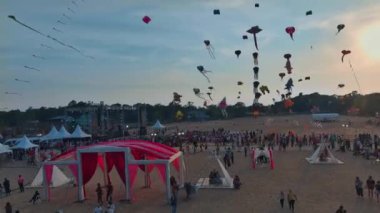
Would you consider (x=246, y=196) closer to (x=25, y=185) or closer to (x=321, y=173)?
(x=321, y=173)

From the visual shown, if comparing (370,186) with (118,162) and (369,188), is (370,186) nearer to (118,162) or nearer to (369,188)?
(369,188)

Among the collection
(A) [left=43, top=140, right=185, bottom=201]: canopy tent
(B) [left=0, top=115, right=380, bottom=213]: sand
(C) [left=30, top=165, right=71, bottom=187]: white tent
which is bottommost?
(B) [left=0, top=115, right=380, bottom=213]: sand

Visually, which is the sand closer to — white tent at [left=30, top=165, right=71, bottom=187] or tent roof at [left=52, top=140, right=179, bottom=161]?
white tent at [left=30, top=165, right=71, bottom=187]

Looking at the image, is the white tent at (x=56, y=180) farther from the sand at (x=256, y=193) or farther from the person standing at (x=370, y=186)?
the person standing at (x=370, y=186)

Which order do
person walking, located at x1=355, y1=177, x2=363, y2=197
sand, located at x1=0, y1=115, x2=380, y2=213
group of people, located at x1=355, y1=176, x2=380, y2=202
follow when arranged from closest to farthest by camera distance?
sand, located at x1=0, y1=115, x2=380, y2=213 → group of people, located at x1=355, y1=176, x2=380, y2=202 → person walking, located at x1=355, y1=177, x2=363, y2=197

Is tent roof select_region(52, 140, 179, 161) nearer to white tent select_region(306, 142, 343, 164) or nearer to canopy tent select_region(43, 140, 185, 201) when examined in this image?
canopy tent select_region(43, 140, 185, 201)

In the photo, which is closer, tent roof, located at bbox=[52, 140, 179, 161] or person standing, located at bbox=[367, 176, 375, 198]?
person standing, located at bbox=[367, 176, 375, 198]

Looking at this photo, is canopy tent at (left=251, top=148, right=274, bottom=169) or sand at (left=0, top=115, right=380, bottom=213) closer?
sand at (left=0, top=115, right=380, bottom=213)

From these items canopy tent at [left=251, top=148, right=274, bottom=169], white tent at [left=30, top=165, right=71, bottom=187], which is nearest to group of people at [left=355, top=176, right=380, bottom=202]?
canopy tent at [left=251, top=148, right=274, bottom=169]

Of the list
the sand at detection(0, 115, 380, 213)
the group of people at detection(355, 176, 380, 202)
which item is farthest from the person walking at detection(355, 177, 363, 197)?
the sand at detection(0, 115, 380, 213)

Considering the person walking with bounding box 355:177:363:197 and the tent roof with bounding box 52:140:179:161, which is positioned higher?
the tent roof with bounding box 52:140:179:161

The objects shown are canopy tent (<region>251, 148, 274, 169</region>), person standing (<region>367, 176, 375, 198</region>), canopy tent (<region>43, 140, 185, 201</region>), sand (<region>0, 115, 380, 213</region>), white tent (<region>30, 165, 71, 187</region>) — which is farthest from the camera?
canopy tent (<region>251, 148, 274, 169</region>)
